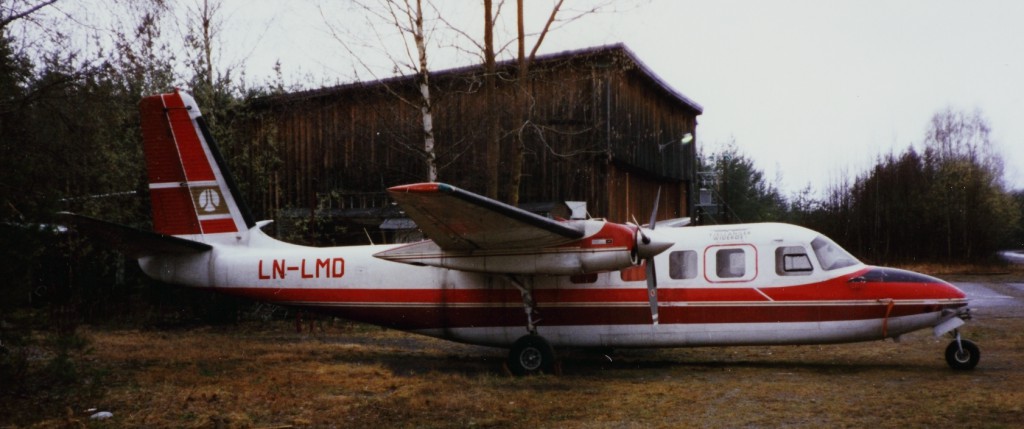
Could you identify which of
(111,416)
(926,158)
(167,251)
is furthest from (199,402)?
(926,158)

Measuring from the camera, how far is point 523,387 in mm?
9633

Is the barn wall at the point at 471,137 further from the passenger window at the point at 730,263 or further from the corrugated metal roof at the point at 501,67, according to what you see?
the passenger window at the point at 730,263

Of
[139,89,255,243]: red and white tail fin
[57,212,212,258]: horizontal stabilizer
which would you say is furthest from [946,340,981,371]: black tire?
[57,212,212,258]: horizontal stabilizer

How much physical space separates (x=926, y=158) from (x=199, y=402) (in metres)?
46.5

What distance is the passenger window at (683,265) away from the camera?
A: 1098cm

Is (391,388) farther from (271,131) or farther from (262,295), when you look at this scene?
(271,131)

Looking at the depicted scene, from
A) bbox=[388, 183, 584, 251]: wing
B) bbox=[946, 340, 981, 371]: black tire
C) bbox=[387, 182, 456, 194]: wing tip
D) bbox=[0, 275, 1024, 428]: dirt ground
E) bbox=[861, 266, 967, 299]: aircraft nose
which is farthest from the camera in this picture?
bbox=[861, 266, 967, 299]: aircraft nose

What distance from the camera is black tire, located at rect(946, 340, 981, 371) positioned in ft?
33.1

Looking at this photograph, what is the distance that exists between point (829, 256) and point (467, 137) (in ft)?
39.1

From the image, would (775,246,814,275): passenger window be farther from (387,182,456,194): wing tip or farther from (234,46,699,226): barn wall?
(234,46,699,226): barn wall

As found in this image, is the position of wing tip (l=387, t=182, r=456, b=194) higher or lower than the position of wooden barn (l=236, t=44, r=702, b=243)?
lower

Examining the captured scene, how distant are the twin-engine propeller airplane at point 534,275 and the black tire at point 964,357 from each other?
0.02m

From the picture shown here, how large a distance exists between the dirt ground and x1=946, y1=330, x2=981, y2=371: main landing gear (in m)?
0.20

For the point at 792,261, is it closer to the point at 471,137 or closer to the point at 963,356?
the point at 963,356
